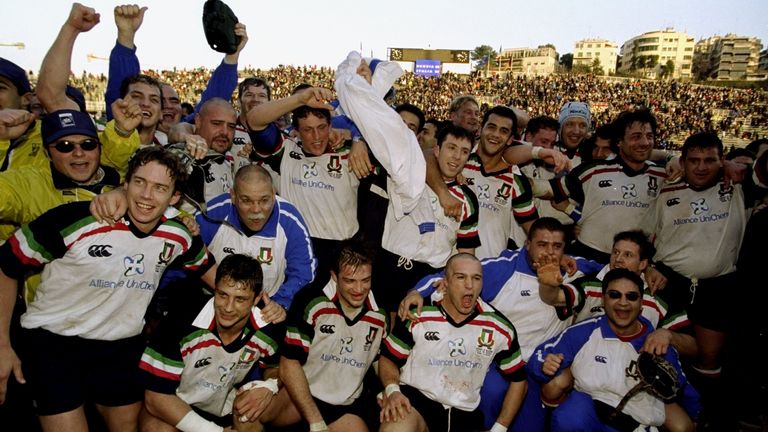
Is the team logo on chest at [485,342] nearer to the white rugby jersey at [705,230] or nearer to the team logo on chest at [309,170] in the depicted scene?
the team logo on chest at [309,170]

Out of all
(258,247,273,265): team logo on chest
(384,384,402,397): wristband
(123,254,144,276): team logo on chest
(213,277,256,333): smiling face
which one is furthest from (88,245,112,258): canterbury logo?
(384,384,402,397): wristband

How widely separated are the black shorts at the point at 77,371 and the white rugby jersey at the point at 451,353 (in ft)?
5.66

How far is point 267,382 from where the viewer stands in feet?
11.9

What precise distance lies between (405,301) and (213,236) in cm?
153

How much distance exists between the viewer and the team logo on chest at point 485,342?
12.5 ft

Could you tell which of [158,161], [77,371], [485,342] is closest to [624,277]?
[485,342]

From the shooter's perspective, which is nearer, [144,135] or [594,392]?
[594,392]

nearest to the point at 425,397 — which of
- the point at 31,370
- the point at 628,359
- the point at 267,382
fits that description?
the point at 267,382

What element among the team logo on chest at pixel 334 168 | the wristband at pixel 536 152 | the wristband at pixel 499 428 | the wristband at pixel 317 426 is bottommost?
the wristband at pixel 499 428

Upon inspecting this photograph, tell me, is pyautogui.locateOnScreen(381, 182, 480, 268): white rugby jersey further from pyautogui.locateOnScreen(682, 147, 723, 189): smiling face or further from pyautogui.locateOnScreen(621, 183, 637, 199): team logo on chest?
pyautogui.locateOnScreen(682, 147, 723, 189): smiling face

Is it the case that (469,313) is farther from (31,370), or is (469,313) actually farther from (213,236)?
(31,370)

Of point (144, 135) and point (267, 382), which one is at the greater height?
point (144, 135)

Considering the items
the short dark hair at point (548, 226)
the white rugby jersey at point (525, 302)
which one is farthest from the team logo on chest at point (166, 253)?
the short dark hair at point (548, 226)

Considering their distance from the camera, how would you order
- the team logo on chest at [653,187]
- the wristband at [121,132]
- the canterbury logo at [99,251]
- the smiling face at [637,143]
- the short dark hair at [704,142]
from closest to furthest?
the canterbury logo at [99,251] < the wristband at [121,132] < the short dark hair at [704,142] < the smiling face at [637,143] < the team logo on chest at [653,187]
